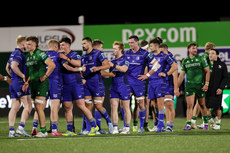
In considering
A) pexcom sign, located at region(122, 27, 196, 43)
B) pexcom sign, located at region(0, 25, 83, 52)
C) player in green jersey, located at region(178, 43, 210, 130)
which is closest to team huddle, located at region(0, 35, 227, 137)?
player in green jersey, located at region(178, 43, 210, 130)

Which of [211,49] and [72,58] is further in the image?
[211,49]

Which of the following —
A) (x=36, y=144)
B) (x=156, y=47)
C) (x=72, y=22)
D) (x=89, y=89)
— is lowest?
(x=36, y=144)

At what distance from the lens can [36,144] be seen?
39.1 feet

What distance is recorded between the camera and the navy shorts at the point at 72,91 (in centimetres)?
1355

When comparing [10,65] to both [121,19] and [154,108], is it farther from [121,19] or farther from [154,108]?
[121,19]

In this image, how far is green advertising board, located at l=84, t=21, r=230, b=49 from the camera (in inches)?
900

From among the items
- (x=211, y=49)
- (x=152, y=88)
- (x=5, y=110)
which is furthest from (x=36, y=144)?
(x=5, y=110)

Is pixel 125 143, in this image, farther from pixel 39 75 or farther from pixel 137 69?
pixel 137 69

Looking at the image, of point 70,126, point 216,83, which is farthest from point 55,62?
point 216,83

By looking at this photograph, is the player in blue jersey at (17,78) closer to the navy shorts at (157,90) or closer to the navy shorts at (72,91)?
the navy shorts at (72,91)

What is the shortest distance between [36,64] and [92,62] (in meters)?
1.34

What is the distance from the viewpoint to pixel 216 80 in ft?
53.5

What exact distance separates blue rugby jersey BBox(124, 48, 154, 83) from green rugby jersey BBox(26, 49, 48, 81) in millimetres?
2189

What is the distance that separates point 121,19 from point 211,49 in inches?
1063
